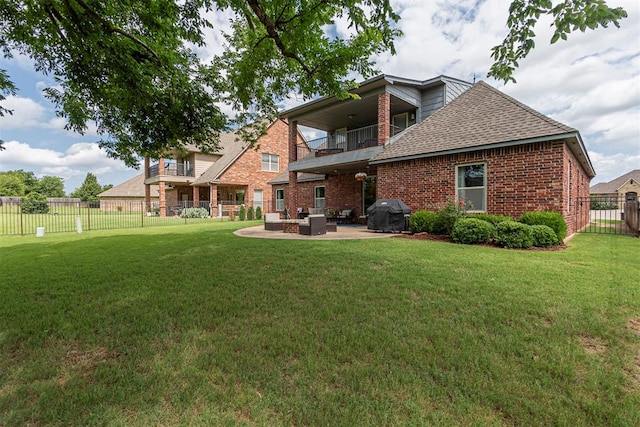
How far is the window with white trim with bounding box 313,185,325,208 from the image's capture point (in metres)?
19.2

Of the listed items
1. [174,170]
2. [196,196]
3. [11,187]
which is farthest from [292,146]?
[11,187]

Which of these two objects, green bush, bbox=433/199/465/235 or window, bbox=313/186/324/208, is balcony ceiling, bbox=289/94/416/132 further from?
green bush, bbox=433/199/465/235

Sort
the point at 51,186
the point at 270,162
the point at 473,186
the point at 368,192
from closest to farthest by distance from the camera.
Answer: the point at 473,186
the point at 368,192
the point at 270,162
the point at 51,186

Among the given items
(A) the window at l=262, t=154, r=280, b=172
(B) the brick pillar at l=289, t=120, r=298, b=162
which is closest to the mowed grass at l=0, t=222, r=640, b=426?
(B) the brick pillar at l=289, t=120, r=298, b=162

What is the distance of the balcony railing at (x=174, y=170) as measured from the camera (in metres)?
27.8

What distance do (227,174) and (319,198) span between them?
10.5 meters

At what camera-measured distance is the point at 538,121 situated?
9.67 meters

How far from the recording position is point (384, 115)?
12.8 metres

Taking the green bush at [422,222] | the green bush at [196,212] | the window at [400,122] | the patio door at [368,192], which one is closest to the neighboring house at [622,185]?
the window at [400,122]

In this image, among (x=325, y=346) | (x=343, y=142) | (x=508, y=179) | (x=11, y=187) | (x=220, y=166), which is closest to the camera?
(x=325, y=346)

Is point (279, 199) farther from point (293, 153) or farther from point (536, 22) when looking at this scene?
point (536, 22)

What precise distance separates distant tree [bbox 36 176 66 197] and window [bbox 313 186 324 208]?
75.0 m

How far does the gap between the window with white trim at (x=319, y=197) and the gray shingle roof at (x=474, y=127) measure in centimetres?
671

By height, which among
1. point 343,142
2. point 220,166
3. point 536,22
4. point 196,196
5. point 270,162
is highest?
point 270,162
